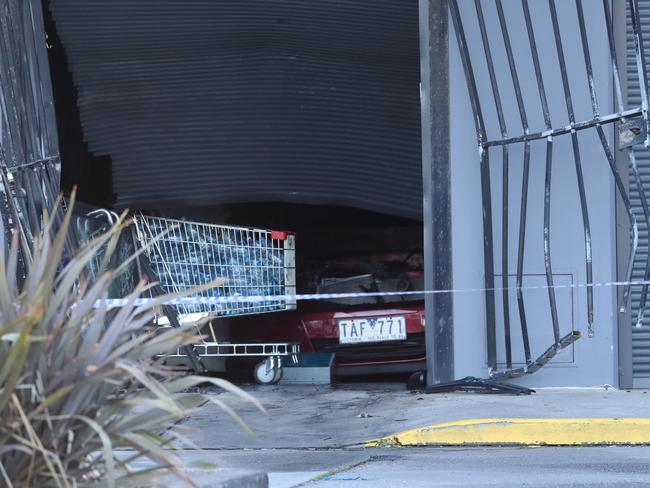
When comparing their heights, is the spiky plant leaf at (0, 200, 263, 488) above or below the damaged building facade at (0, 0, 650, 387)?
below

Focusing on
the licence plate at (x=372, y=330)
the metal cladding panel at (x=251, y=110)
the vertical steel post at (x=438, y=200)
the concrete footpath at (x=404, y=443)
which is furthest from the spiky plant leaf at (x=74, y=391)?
the metal cladding panel at (x=251, y=110)

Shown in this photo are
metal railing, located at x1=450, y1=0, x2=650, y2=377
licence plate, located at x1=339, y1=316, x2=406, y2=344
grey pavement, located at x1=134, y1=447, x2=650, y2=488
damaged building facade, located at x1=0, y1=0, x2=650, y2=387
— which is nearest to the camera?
grey pavement, located at x1=134, y1=447, x2=650, y2=488

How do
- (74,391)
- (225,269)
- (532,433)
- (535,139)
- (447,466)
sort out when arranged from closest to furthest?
1. (74,391)
2. (447,466)
3. (532,433)
4. (535,139)
5. (225,269)

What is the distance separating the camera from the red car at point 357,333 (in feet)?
30.3

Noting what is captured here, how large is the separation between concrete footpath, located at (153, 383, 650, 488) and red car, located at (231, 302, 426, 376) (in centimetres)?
51

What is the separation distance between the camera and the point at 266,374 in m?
9.33

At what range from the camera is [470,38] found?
27.8ft

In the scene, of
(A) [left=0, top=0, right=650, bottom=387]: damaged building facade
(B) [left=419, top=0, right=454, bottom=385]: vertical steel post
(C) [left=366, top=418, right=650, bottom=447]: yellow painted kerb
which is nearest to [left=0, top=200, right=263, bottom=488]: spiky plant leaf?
(C) [left=366, top=418, right=650, bottom=447]: yellow painted kerb

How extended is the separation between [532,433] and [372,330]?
275 centimetres

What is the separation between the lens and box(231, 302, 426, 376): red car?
9227mm

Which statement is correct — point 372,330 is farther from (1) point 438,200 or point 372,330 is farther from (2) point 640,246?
(2) point 640,246

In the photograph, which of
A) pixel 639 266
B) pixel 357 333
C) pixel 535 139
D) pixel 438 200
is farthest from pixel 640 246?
pixel 357 333

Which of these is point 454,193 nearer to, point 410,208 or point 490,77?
point 490,77

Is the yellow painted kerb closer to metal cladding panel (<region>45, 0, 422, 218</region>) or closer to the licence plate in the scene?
the licence plate
